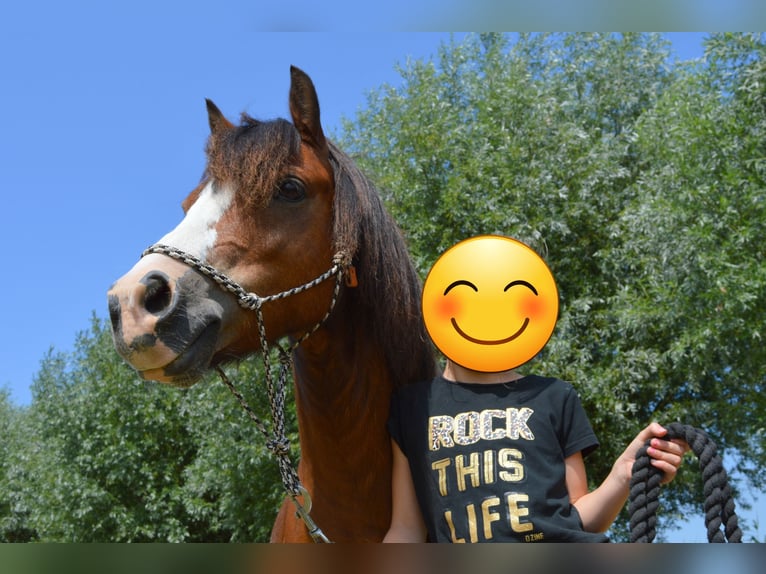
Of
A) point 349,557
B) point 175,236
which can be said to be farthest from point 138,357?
point 349,557

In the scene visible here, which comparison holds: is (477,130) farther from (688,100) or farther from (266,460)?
(266,460)

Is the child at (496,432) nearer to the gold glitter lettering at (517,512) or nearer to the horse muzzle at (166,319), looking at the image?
the gold glitter lettering at (517,512)

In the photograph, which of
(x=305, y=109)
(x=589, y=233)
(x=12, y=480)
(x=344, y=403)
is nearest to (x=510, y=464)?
(x=344, y=403)

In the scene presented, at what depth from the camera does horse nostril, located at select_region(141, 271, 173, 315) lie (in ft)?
6.64

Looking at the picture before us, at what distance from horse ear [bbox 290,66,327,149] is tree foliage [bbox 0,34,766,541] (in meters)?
7.67

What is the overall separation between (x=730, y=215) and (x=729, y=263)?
0.97 meters

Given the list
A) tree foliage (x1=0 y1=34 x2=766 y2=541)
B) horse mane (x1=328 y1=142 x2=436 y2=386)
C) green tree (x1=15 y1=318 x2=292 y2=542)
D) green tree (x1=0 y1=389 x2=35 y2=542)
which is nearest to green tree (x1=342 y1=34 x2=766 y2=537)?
tree foliage (x1=0 y1=34 x2=766 y2=541)

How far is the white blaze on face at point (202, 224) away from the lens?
2.18 meters

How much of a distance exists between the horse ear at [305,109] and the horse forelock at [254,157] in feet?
0.13

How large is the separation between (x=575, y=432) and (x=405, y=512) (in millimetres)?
578

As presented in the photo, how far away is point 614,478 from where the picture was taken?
6.56 feet

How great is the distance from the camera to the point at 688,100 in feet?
46.0

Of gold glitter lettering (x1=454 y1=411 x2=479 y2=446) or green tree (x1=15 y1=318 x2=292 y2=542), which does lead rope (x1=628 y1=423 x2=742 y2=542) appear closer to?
gold glitter lettering (x1=454 y1=411 x2=479 y2=446)

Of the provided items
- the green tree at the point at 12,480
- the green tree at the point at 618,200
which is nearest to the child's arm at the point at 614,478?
the green tree at the point at 618,200
